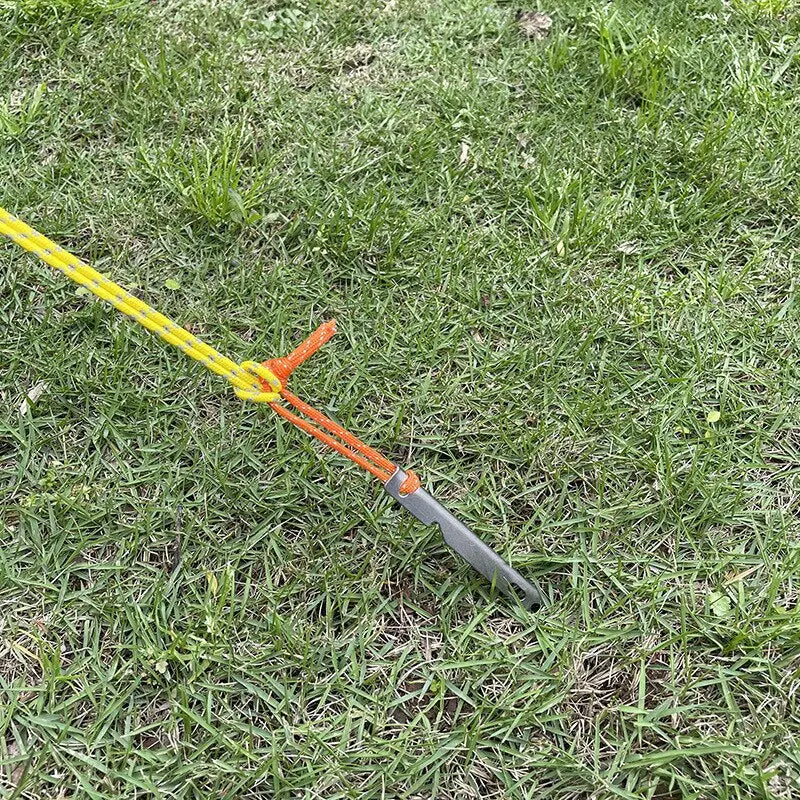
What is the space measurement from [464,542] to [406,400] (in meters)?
0.53

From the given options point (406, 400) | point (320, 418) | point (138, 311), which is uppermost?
point (138, 311)

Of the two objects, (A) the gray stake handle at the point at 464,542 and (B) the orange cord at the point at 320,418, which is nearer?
(B) the orange cord at the point at 320,418

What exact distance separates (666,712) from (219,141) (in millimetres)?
2276

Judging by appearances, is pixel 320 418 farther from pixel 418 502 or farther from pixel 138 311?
pixel 138 311

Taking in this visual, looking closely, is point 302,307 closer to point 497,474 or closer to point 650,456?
point 497,474

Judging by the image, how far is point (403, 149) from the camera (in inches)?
107

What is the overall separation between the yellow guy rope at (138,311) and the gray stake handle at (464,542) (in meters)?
0.38

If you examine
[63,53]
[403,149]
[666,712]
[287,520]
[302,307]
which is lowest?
[666,712]

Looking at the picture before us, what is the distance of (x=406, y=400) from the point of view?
2.18m

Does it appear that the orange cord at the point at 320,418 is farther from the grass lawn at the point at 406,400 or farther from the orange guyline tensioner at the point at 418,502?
the grass lawn at the point at 406,400

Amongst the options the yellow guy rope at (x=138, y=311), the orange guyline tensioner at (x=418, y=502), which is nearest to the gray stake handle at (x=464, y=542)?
the orange guyline tensioner at (x=418, y=502)

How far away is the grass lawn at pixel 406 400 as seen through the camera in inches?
67.1

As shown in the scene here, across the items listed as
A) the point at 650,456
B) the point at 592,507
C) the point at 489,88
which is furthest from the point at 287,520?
the point at 489,88

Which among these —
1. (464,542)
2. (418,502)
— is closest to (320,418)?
(418,502)
